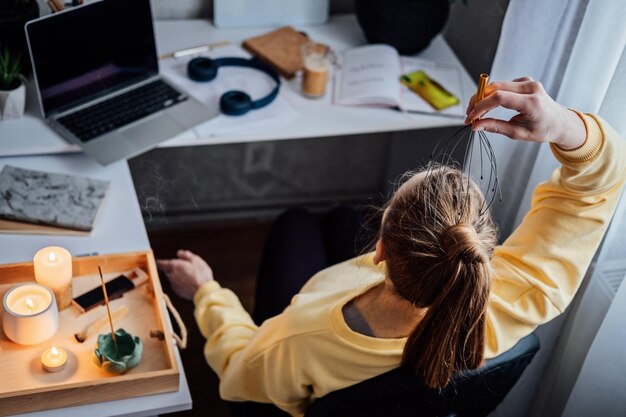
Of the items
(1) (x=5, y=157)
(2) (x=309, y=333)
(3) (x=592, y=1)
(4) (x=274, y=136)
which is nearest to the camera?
(2) (x=309, y=333)

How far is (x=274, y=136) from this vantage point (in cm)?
166

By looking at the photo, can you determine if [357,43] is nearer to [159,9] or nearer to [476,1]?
[476,1]

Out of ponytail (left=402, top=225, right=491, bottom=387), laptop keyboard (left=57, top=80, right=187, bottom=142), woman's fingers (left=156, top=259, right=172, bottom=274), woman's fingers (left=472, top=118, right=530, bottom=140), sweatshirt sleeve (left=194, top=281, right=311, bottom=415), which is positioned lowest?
woman's fingers (left=156, top=259, right=172, bottom=274)

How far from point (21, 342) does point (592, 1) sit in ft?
3.80

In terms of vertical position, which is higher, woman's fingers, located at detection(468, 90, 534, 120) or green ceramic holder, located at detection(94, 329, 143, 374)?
woman's fingers, located at detection(468, 90, 534, 120)

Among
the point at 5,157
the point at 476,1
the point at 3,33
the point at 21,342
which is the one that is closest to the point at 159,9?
the point at 3,33

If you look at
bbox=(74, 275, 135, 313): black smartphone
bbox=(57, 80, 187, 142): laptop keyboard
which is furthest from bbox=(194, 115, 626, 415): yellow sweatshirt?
bbox=(57, 80, 187, 142): laptop keyboard

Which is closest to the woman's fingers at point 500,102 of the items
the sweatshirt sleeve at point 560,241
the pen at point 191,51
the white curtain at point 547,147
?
the sweatshirt sleeve at point 560,241

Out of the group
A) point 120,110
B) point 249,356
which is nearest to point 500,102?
point 249,356

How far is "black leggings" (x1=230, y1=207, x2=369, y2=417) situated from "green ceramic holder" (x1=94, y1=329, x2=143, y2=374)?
1.09ft

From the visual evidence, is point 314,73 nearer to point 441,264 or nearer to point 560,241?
point 560,241

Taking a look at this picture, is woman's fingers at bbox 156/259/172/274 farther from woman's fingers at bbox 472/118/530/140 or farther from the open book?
woman's fingers at bbox 472/118/530/140

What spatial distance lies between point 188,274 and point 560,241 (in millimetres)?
746

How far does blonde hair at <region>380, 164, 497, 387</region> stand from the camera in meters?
0.97
